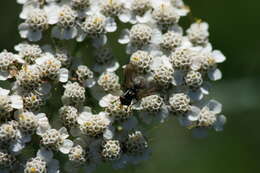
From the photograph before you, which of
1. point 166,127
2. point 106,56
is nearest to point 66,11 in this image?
point 106,56

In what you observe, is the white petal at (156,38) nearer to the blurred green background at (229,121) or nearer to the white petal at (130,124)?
the white petal at (130,124)

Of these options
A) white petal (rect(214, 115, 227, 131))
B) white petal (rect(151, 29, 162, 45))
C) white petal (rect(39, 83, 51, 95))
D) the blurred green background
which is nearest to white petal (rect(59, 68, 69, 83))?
white petal (rect(39, 83, 51, 95))

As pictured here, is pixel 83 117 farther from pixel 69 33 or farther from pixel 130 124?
pixel 69 33

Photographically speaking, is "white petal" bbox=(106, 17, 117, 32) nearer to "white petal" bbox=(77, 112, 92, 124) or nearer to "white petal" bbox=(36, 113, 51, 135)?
"white petal" bbox=(77, 112, 92, 124)

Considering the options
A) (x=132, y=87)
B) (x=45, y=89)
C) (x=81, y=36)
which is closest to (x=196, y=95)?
(x=132, y=87)

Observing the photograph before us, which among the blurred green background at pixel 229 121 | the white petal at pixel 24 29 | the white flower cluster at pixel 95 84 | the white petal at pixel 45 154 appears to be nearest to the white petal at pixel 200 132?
the white flower cluster at pixel 95 84
